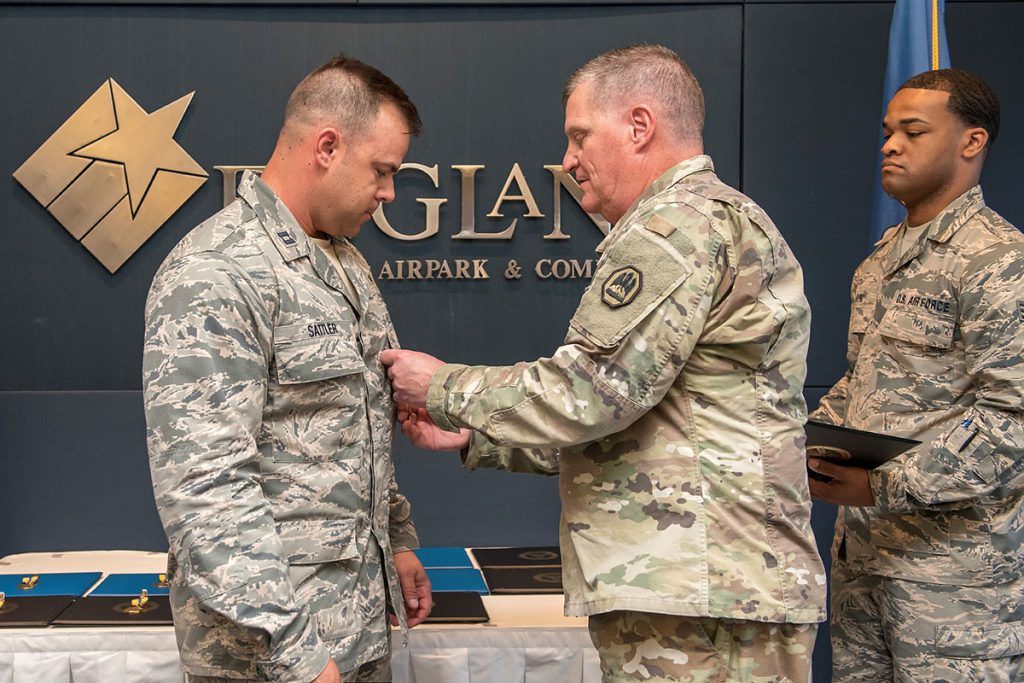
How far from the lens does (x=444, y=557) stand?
360cm

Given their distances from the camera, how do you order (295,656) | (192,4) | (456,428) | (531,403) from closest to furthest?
1. (295,656)
2. (531,403)
3. (456,428)
4. (192,4)

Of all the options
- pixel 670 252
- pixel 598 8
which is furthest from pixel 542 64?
pixel 670 252

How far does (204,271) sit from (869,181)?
2763 millimetres

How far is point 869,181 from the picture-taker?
149 inches

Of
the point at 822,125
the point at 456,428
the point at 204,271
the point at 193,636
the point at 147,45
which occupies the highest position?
the point at 147,45

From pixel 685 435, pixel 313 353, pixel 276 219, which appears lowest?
pixel 685 435

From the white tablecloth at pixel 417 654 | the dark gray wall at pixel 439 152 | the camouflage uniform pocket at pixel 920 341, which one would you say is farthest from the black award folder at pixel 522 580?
the camouflage uniform pocket at pixel 920 341

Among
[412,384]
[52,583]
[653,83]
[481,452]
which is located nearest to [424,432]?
[481,452]

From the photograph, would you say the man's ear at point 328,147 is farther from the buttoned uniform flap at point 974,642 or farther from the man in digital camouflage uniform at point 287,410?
the buttoned uniform flap at point 974,642

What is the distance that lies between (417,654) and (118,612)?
825 millimetres

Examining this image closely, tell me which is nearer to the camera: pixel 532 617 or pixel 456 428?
pixel 456 428

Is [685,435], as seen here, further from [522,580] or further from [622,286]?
[522,580]

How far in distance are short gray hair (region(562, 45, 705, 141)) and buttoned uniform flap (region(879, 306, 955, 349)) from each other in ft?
2.86

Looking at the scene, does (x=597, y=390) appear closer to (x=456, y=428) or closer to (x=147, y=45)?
(x=456, y=428)
